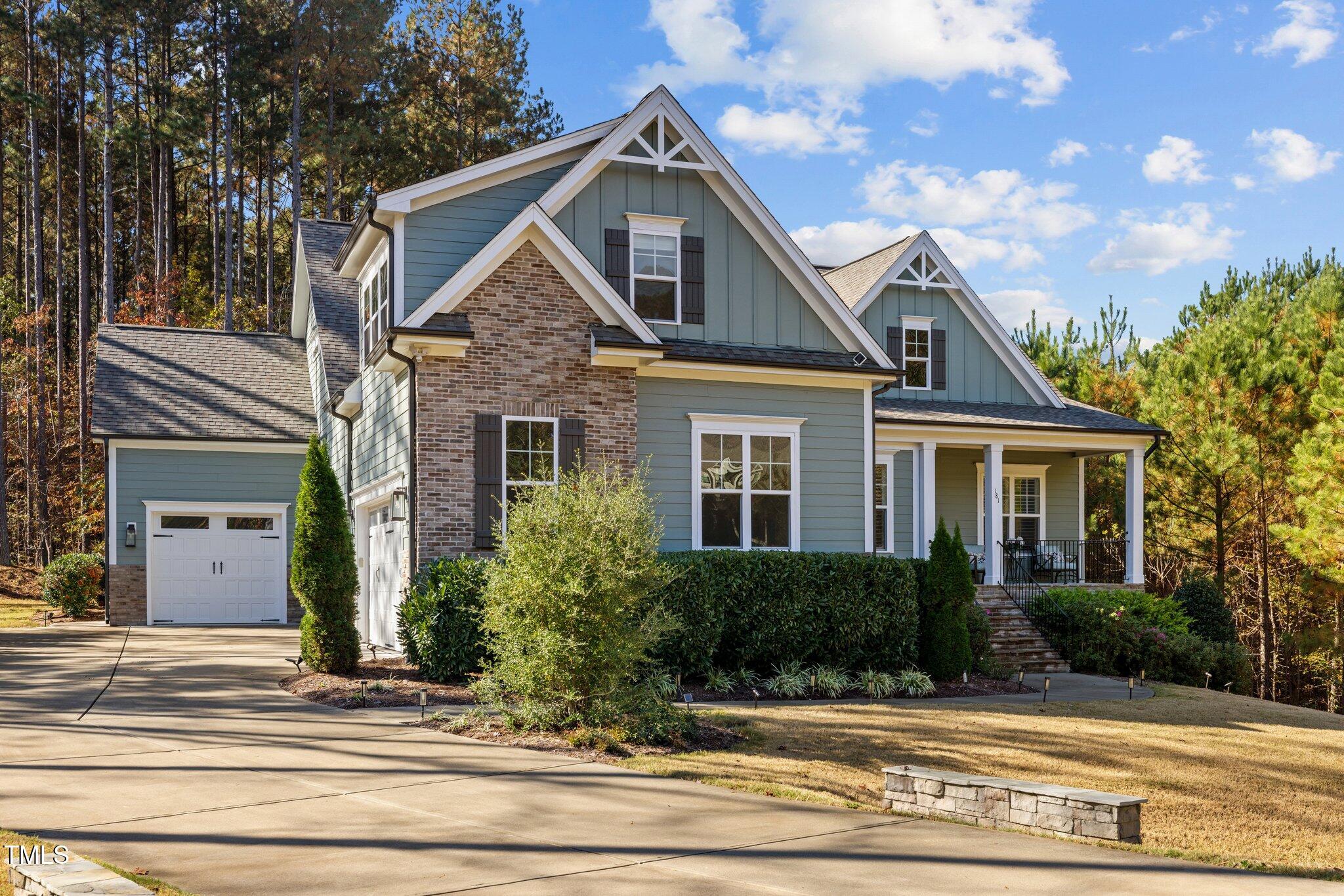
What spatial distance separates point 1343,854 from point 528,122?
38798mm

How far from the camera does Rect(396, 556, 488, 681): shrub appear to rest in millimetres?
14477

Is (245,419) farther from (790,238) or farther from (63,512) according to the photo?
(63,512)

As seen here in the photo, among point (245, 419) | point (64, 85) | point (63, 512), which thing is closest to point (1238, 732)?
point (245, 419)

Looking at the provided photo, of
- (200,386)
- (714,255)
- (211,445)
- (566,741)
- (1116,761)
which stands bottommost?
(1116,761)

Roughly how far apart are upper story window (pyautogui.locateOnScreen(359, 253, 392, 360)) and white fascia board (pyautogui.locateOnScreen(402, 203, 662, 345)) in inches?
48.5

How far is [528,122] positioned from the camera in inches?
1688

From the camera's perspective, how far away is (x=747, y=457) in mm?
17969

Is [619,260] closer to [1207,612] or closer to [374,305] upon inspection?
[374,305]

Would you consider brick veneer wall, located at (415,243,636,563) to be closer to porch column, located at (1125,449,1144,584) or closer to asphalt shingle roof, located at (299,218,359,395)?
asphalt shingle roof, located at (299,218,359,395)

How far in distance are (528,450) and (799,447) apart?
14.2 ft

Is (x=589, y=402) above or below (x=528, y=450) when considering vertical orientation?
above

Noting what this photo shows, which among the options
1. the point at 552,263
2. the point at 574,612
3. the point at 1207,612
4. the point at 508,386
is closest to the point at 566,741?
the point at 574,612

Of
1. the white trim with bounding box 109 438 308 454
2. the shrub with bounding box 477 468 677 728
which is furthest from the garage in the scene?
the shrub with bounding box 477 468 677 728

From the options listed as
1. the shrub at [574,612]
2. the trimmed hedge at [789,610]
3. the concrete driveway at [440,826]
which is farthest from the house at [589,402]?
the concrete driveway at [440,826]
